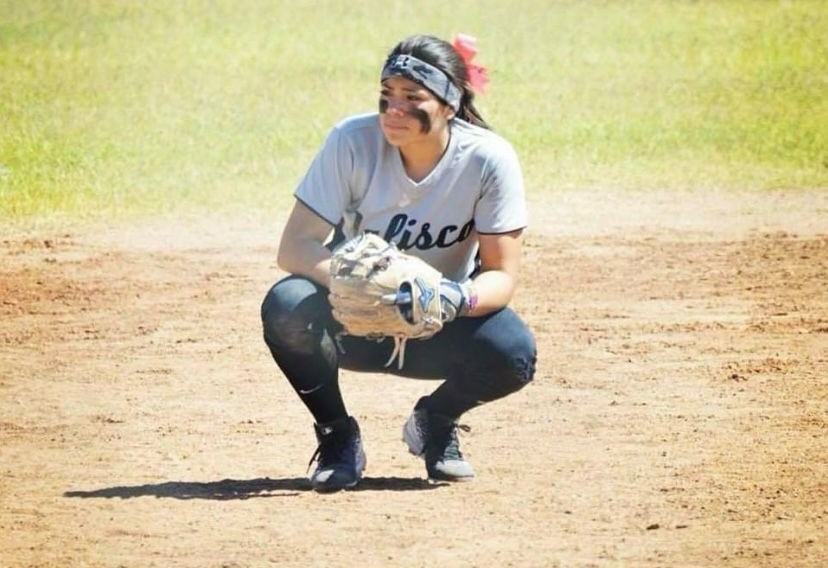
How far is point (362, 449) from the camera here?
541 cm

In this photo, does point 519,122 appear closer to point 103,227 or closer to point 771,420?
point 103,227

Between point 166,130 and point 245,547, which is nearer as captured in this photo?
point 245,547

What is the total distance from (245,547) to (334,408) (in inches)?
28.9

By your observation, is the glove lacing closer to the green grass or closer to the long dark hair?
the long dark hair

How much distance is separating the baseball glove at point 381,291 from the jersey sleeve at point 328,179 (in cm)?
18

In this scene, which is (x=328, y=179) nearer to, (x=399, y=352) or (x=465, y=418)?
(x=399, y=352)

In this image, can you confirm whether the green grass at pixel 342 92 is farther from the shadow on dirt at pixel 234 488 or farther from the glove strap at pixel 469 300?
the glove strap at pixel 469 300

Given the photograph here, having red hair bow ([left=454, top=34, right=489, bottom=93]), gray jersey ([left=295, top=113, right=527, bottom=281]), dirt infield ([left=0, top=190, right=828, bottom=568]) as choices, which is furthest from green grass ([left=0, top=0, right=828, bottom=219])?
gray jersey ([left=295, top=113, right=527, bottom=281])

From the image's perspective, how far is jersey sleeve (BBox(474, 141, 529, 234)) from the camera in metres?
5.19

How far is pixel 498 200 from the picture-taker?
5203mm

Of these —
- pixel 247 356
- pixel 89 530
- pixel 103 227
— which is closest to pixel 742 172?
pixel 103 227

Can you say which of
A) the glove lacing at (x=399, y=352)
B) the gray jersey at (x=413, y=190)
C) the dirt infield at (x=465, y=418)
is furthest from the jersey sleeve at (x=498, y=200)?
the dirt infield at (x=465, y=418)

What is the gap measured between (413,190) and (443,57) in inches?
14.3

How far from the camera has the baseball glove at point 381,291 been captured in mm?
4926
